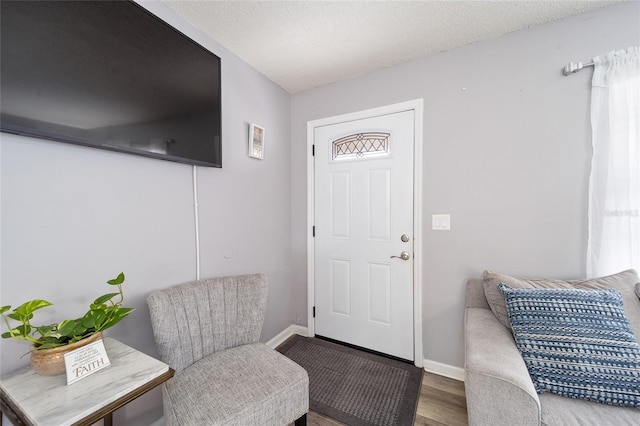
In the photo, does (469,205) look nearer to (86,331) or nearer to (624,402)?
(624,402)

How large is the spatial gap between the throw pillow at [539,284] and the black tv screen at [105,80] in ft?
6.36

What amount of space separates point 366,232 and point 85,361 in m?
1.83

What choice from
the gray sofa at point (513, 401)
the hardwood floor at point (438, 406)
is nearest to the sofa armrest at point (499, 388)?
the gray sofa at point (513, 401)

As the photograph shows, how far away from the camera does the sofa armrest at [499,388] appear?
0.90 m

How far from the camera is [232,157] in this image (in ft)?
6.02

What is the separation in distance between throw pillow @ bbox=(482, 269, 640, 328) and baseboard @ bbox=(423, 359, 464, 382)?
2.34 ft

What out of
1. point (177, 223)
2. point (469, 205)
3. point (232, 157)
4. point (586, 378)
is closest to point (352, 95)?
point (232, 157)

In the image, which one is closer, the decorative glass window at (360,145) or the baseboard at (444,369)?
the baseboard at (444,369)

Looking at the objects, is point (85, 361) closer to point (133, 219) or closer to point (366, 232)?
point (133, 219)

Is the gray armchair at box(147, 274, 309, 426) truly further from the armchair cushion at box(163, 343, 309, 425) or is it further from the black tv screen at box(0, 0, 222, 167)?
the black tv screen at box(0, 0, 222, 167)

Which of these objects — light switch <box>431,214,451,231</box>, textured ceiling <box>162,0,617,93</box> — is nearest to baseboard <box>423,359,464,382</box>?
light switch <box>431,214,451,231</box>

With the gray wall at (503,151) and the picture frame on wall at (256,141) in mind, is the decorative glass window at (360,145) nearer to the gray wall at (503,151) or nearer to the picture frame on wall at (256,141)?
the gray wall at (503,151)

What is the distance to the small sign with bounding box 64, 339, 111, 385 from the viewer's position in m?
0.79

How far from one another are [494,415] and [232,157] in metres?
2.03
